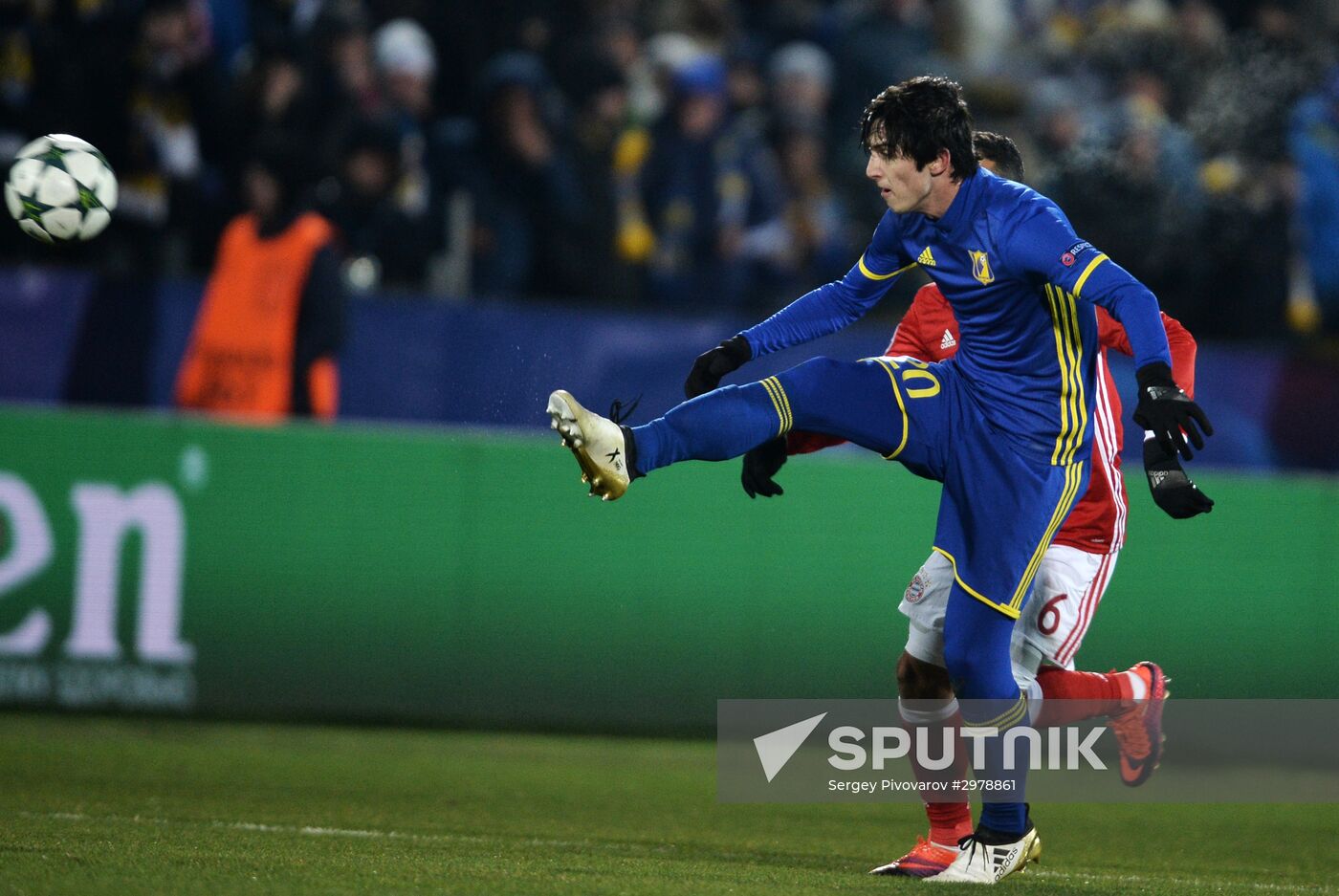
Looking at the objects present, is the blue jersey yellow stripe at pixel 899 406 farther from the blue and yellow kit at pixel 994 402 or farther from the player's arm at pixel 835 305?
the player's arm at pixel 835 305

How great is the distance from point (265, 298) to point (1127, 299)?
652cm

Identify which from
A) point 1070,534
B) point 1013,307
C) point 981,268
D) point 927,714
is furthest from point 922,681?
point 981,268

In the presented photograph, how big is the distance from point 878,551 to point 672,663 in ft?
4.07

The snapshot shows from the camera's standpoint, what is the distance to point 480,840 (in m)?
5.80

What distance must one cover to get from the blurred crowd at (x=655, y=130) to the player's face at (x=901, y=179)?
5659 mm

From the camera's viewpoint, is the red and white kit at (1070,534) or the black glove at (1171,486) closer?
the black glove at (1171,486)

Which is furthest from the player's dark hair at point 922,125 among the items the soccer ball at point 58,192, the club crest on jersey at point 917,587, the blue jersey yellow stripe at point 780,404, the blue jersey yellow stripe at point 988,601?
the soccer ball at point 58,192

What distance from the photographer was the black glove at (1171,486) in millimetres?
4555

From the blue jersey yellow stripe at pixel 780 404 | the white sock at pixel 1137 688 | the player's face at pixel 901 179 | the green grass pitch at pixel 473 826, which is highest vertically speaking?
the player's face at pixel 901 179

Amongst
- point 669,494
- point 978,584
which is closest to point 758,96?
point 669,494

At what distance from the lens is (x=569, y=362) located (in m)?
10.4

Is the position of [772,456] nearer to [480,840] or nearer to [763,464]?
[763,464]

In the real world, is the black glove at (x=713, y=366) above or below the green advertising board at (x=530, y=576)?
above

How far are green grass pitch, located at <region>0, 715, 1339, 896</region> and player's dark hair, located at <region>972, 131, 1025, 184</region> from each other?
7.09ft
